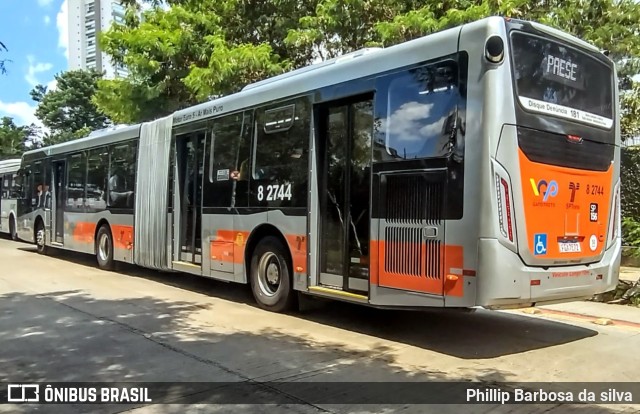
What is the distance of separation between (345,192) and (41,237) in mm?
12784

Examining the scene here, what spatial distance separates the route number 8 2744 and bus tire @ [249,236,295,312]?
595 mm

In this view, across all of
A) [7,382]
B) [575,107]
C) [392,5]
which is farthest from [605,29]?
[7,382]

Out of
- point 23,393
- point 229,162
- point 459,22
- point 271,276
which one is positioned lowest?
point 23,393

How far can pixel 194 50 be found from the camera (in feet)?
53.7

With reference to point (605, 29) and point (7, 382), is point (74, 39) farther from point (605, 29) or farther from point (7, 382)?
point (7, 382)

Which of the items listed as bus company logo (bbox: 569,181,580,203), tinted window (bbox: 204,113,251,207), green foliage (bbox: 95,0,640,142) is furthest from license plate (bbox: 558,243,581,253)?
green foliage (bbox: 95,0,640,142)

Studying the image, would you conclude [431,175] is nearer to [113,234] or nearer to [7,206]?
[113,234]

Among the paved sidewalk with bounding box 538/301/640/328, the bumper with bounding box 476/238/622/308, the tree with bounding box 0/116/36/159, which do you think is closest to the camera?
the bumper with bounding box 476/238/622/308

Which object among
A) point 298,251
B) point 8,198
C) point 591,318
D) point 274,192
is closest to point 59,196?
point 8,198

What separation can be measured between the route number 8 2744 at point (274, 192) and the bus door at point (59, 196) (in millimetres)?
9054

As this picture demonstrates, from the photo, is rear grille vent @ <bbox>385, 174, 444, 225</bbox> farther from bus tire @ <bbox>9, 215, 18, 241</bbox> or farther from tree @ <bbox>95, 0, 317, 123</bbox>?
bus tire @ <bbox>9, 215, 18, 241</bbox>

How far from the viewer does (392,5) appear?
44.5 ft

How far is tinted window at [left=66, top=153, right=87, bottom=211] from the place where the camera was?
14799 mm

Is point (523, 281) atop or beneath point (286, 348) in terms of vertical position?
atop
